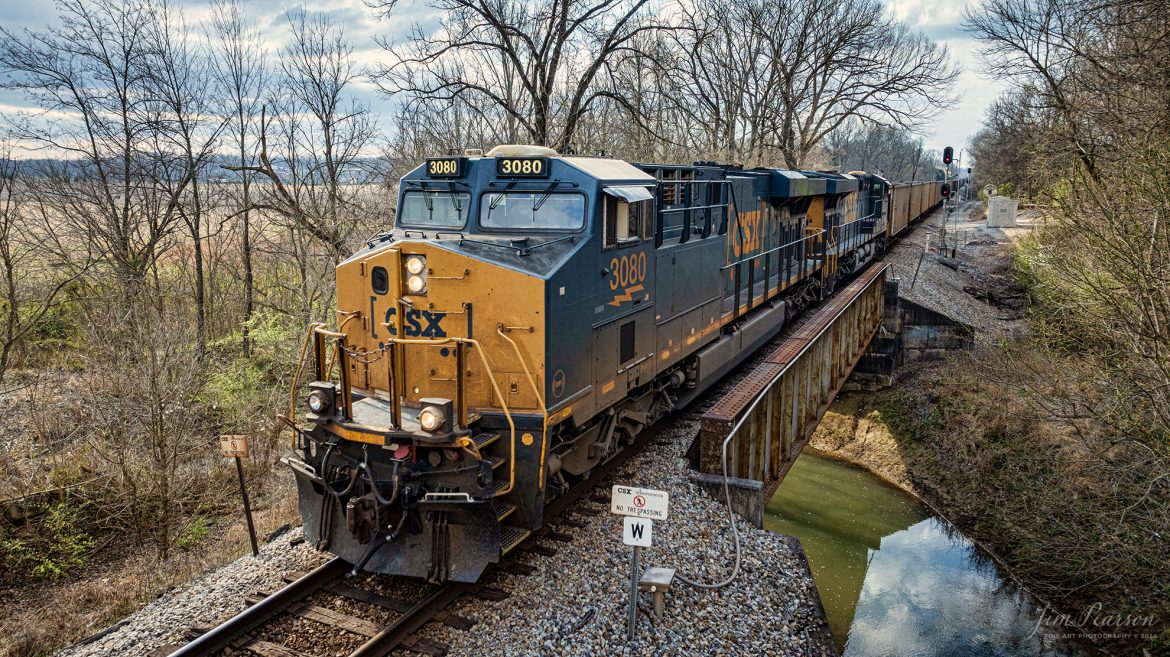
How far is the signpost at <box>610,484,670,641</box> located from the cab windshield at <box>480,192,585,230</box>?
273cm

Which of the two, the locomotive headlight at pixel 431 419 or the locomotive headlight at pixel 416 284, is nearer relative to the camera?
the locomotive headlight at pixel 431 419

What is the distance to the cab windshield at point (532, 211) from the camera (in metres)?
7.29

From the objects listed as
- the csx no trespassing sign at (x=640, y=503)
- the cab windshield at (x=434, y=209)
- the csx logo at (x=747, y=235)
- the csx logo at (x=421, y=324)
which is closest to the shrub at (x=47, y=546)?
the cab windshield at (x=434, y=209)

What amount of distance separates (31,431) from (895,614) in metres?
17.3

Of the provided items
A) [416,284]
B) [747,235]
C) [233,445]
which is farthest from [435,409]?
[747,235]

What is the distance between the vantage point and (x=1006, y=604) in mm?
13484

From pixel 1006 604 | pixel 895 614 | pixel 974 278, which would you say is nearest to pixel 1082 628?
pixel 1006 604

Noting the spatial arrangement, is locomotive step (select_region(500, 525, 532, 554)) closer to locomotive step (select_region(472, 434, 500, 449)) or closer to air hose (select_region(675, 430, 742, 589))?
locomotive step (select_region(472, 434, 500, 449))

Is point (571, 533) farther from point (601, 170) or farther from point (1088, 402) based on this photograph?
point (1088, 402)

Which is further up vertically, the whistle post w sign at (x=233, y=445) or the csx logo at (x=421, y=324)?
the csx logo at (x=421, y=324)

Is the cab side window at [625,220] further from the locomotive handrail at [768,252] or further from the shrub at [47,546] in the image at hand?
the shrub at [47,546]

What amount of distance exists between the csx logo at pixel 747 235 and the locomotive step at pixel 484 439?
275 inches

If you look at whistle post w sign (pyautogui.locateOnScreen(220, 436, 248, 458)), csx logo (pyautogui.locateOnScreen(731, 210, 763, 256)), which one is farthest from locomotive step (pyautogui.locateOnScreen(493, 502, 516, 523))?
csx logo (pyautogui.locateOnScreen(731, 210, 763, 256))

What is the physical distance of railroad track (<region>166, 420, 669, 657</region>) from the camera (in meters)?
5.73
